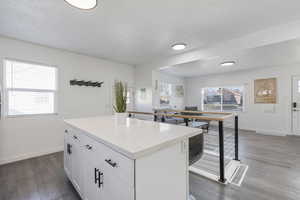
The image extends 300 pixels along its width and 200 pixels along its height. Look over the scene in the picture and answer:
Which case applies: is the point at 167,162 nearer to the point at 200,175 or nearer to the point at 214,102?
the point at 200,175

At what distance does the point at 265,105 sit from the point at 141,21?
561 centimetres

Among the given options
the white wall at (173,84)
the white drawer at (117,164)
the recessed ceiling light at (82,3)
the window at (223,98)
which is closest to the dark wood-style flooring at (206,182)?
the white drawer at (117,164)

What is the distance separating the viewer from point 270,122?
193 inches

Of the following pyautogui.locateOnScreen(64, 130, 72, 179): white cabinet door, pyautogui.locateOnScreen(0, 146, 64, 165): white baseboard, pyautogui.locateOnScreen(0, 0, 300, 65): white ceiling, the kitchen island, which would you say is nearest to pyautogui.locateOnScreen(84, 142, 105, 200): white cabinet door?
the kitchen island

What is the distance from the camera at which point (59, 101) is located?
10.9 ft

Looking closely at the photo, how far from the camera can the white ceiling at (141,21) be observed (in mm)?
1830

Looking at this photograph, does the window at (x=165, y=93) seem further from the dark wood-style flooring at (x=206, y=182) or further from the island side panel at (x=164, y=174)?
the island side panel at (x=164, y=174)

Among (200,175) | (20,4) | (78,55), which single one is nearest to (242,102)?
(200,175)

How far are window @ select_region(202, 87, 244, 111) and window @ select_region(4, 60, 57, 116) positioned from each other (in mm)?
6294

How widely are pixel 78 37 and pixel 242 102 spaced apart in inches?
250

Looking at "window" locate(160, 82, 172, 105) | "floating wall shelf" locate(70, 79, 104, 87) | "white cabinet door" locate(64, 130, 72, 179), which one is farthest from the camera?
"window" locate(160, 82, 172, 105)

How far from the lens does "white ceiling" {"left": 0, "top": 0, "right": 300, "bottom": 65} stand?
1830 mm

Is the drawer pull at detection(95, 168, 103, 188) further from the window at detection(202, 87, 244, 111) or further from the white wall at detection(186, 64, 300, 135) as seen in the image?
the window at detection(202, 87, 244, 111)

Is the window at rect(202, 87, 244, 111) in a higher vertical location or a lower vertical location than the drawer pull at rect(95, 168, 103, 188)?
higher
